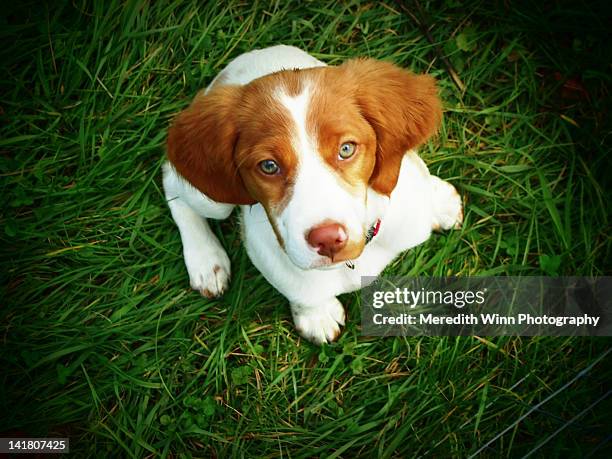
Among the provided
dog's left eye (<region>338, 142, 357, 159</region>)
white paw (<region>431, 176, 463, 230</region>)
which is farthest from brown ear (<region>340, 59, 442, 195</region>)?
white paw (<region>431, 176, 463, 230</region>)

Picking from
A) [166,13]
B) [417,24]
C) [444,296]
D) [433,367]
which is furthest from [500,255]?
[166,13]

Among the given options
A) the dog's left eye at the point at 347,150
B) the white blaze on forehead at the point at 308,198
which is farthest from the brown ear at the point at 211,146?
the dog's left eye at the point at 347,150

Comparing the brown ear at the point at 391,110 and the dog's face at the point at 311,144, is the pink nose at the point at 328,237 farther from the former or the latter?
the brown ear at the point at 391,110

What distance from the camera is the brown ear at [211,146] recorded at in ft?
8.82

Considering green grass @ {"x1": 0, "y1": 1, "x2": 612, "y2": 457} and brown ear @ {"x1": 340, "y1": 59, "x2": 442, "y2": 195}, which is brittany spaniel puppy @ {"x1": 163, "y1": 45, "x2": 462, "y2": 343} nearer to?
brown ear @ {"x1": 340, "y1": 59, "x2": 442, "y2": 195}

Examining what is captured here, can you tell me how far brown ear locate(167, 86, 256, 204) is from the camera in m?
2.69

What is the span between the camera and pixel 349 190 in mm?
2434

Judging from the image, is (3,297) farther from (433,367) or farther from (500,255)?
(500,255)

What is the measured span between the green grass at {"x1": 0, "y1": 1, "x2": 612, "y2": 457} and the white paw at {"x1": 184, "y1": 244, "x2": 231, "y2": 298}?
107mm

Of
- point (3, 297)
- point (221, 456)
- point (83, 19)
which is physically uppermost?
point (83, 19)

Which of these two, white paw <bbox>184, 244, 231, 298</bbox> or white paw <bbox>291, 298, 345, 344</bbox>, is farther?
white paw <bbox>184, 244, 231, 298</bbox>

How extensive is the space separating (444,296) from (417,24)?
1845 mm

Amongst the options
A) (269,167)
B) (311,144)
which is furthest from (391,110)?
(269,167)

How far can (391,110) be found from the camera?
2.64 meters
